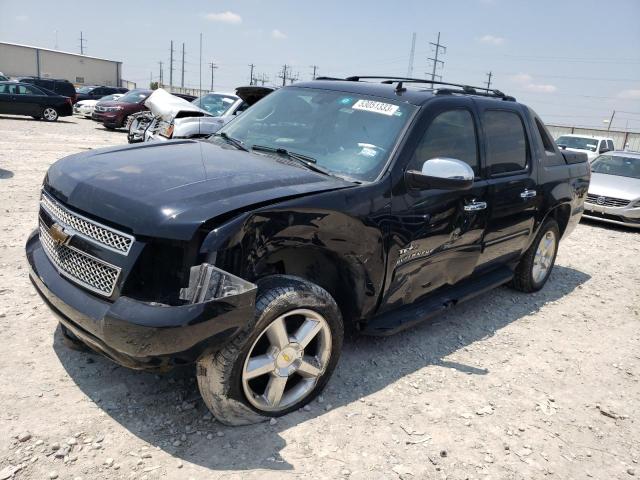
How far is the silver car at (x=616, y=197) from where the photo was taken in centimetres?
938

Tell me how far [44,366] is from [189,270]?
147cm

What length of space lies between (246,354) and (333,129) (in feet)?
5.54

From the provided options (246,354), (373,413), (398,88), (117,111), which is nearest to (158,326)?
(246,354)

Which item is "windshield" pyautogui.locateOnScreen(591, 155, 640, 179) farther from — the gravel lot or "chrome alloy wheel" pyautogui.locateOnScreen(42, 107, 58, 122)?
"chrome alloy wheel" pyautogui.locateOnScreen(42, 107, 58, 122)

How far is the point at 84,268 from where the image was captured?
2492 millimetres

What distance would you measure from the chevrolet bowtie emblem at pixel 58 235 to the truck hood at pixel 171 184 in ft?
0.49

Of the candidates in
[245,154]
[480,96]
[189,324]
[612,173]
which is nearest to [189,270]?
[189,324]

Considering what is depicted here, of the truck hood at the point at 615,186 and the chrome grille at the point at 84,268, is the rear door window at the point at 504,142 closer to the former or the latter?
the chrome grille at the point at 84,268

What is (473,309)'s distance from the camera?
4828 mm

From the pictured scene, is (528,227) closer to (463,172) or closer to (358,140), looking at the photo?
(463,172)

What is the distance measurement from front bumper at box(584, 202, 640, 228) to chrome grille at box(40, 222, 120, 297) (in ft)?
30.9

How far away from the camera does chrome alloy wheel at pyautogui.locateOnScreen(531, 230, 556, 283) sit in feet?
17.1

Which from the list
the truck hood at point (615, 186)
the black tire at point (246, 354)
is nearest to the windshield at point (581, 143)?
the truck hood at point (615, 186)

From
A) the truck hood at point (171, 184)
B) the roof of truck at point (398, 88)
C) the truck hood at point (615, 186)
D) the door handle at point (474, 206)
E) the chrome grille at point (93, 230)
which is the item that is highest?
the roof of truck at point (398, 88)
